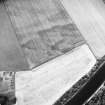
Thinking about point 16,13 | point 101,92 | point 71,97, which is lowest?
point 101,92

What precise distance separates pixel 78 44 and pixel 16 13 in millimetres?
577

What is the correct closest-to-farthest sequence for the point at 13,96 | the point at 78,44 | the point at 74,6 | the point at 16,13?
the point at 13,96, the point at 78,44, the point at 16,13, the point at 74,6

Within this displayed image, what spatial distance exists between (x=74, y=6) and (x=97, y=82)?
74 centimetres

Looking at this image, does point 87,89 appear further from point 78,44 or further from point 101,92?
point 78,44

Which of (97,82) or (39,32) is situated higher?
(39,32)

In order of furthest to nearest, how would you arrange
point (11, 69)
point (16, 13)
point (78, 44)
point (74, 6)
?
point (74, 6) < point (16, 13) < point (78, 44) < point (11, 69)

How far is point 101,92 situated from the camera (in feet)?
4.37

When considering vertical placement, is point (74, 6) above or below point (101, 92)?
above

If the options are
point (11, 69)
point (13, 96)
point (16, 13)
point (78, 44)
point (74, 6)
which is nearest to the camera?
point (13, 96)

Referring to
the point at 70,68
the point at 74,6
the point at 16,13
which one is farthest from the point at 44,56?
the point at 74,6

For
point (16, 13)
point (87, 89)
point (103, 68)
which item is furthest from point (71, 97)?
point (16, 13)

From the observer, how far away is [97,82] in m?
1.30

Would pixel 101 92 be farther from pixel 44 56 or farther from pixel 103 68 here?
pixel 44 56

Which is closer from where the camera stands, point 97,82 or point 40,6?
point 97,82
